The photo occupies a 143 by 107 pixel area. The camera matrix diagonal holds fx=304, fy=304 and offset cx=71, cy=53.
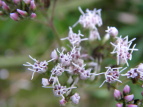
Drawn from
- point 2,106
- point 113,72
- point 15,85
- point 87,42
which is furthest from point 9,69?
point 113,72

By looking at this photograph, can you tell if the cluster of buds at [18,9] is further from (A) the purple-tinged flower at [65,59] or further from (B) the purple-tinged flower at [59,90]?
(B) the purple-tinged flower at [59,90]

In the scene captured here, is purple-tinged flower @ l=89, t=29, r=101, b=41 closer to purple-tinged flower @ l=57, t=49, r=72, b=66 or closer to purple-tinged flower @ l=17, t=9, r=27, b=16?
purple-tinged flower @ l=57, t=49, r=72, b=66

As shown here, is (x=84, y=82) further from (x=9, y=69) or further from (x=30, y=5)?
(x=9, y=69)

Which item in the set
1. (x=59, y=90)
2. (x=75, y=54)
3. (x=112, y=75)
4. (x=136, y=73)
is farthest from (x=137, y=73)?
(x=59, y=90)

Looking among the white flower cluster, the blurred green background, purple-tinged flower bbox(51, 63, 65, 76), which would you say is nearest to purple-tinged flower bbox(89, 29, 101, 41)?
the white flower cluster

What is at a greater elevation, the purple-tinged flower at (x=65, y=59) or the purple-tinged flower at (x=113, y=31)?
the purple-tinged flower at (x=113, y=31)

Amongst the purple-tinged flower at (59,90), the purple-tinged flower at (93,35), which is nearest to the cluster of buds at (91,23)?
the purple-tinged flower at (93,35)
